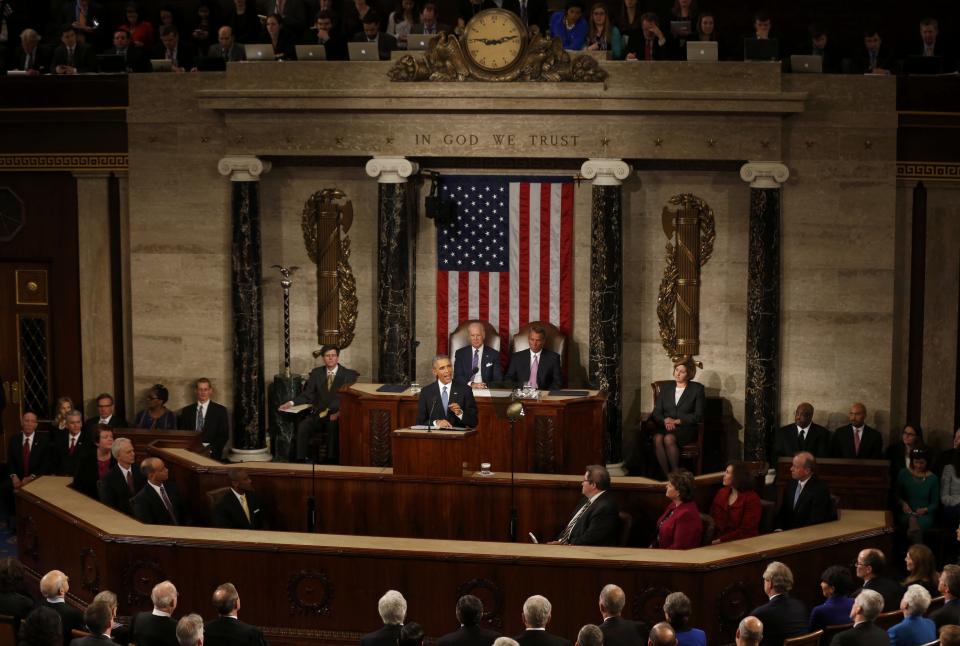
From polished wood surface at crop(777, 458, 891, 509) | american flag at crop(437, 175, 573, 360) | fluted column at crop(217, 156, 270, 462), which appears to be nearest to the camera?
polished wood surface at crop(777, 458, 891, 509)

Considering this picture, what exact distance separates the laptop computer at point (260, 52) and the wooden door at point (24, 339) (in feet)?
12.4

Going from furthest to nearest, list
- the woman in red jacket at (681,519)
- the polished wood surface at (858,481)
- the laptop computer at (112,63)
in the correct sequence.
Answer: the laptop computer at (112,63) < the polished wood surface at (858,481) < the woman in red jacket at (681,519)

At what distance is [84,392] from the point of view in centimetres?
1766

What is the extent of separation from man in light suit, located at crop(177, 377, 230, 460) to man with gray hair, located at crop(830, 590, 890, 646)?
885cm

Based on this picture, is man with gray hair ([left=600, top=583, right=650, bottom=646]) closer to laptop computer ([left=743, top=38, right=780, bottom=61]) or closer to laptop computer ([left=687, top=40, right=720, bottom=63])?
laptop computer ([left=687, top=40, right=720, bottom=63])

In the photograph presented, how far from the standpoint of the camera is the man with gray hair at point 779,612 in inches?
387

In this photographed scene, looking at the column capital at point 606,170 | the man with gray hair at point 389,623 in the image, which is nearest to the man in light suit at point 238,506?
the man with gray hair at point 389,623

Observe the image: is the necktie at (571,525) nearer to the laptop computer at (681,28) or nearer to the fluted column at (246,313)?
the fluted column at (246,313)

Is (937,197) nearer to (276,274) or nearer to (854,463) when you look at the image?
(854,463)

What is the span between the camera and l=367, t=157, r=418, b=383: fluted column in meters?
16.5

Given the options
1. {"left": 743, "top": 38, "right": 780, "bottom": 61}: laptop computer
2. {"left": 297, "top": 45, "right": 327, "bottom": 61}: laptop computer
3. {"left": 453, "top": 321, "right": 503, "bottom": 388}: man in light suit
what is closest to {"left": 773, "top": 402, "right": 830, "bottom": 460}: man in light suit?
{"left": 453, "top": 321, "right": 503, "bottom": 388}: man in light suit

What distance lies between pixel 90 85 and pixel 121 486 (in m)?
5.95

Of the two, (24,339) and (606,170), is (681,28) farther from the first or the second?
(24,339)

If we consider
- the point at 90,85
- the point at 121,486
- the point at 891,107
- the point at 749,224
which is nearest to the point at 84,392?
the point at 90,85
